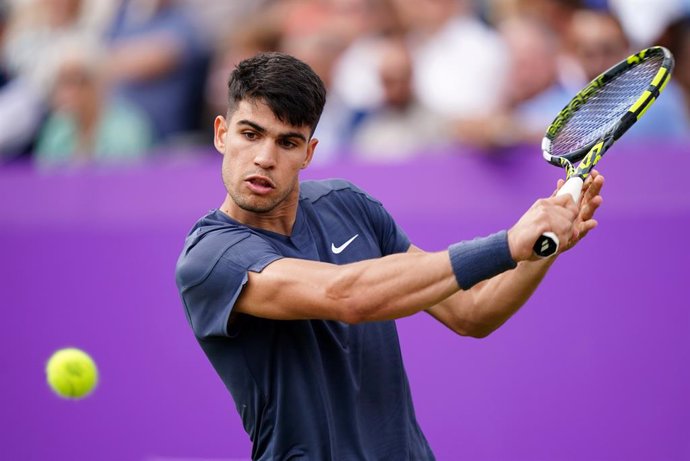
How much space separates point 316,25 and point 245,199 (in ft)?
16.1

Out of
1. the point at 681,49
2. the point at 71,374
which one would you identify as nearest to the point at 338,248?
the point at 71,374

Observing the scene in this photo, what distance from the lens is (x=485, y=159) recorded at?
709 centimetres

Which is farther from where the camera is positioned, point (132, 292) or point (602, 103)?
point (132, 292)

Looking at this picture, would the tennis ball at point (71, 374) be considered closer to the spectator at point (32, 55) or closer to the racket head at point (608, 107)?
the racket head at point (608, 107)

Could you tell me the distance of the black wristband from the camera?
10.2 feet

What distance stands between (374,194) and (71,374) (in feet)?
9.75

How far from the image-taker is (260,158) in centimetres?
357

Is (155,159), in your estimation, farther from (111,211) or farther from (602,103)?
(602,103)

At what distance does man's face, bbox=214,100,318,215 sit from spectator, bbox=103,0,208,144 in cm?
516

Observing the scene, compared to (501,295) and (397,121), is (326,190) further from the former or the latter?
(397,121)

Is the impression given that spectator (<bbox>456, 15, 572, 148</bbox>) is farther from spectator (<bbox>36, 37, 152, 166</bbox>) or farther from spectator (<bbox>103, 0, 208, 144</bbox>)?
spectator (<bbox>36, 37, 152, 166</bbox>)

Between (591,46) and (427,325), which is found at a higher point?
(591,46)

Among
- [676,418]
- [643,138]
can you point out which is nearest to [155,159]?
[643,138]

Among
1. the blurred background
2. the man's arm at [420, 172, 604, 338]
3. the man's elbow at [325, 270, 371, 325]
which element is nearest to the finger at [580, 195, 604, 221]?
the man's arm at [420, 172, 604, 338]
